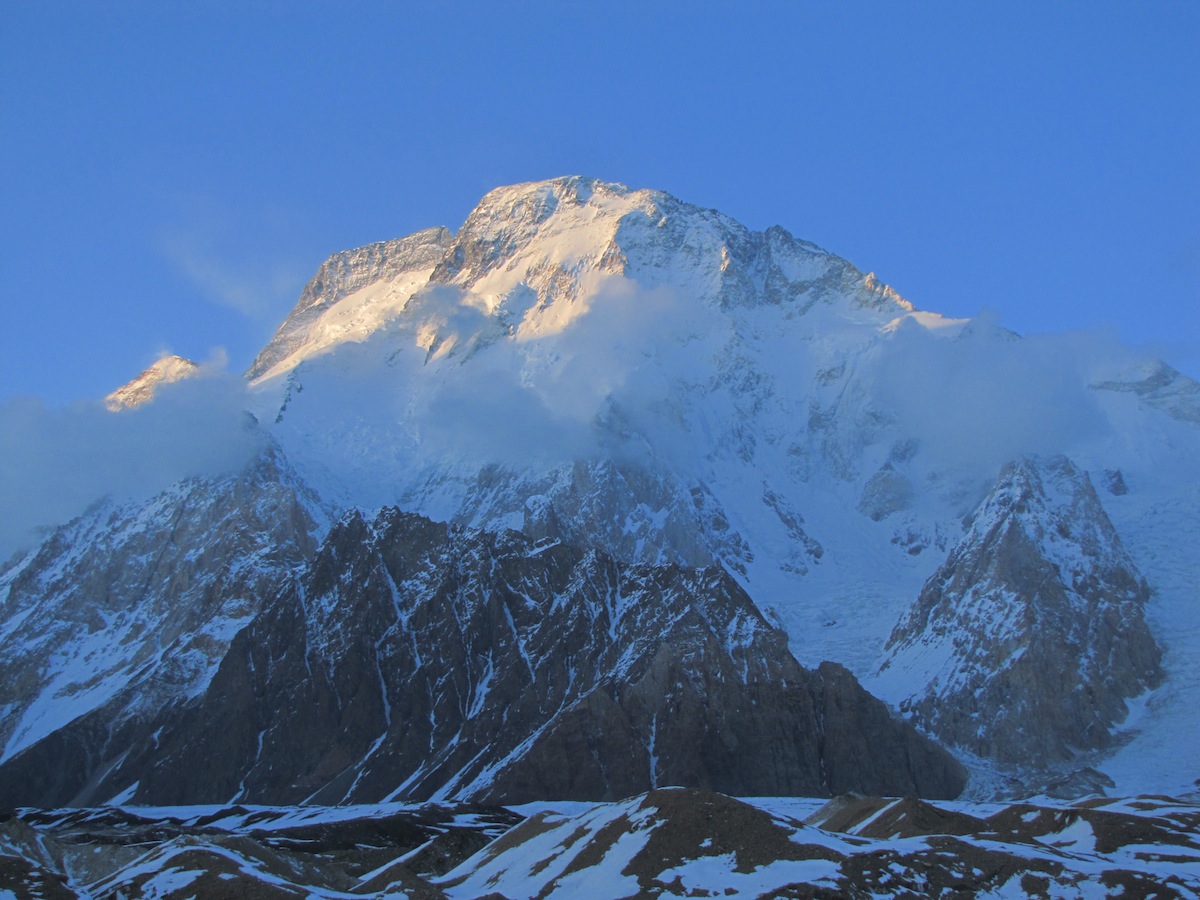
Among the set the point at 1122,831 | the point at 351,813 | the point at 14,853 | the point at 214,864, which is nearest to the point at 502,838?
the point at 214,864

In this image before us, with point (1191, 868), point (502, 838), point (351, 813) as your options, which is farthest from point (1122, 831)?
point (351, 813)

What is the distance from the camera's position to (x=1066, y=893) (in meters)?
89.1

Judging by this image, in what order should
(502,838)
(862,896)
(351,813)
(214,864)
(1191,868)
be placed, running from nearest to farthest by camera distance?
1. (862,896)
2. (1191,868)
3. (214,864)
4. (502,838)
5. (351,813)

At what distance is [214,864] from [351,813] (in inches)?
3481

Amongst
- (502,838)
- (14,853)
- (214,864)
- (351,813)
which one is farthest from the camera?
(351,813)

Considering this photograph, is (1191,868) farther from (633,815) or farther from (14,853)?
(14,853)

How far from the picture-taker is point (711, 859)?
96.2 metres

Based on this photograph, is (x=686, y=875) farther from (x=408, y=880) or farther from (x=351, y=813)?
(x=351, y=813)

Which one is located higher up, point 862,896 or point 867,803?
point 867,803

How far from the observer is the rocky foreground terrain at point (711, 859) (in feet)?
300

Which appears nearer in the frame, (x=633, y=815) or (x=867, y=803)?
(x=633, y=815)

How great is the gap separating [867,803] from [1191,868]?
39948 mm

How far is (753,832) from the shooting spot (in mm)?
99312

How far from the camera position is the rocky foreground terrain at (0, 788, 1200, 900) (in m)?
91.4
